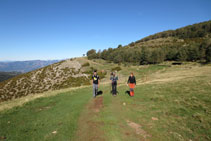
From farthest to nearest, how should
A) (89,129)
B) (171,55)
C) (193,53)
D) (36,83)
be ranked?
(171,55)
(193,53)
(36,83)
(89,129)

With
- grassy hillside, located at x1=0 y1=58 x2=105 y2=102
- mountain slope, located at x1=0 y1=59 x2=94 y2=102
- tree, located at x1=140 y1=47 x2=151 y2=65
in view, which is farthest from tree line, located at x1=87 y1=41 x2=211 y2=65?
mountain slope, located at x1=0 y1=59 x2=94 y2=102

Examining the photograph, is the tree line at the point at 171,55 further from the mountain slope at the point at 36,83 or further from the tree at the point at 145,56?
the mountain slope at the point at 36,83

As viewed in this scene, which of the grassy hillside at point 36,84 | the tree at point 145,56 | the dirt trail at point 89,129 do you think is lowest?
the grassy hillside at point 36,84

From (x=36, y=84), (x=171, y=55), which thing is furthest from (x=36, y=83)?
(x=171, y=55)

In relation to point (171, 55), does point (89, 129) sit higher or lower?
lower

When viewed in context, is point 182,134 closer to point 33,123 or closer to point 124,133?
point 124,133

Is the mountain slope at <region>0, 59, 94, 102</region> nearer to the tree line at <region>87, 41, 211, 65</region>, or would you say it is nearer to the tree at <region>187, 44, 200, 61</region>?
the tree line at <region>87, 41, 211, 65</region>

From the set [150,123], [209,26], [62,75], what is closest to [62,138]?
[150,123]

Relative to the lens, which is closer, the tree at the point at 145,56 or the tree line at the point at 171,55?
the tree line at the point at 171,55

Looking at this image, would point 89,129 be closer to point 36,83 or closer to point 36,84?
point 36,84

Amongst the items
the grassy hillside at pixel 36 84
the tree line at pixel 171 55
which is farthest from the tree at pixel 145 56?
the grassy hillside at pixel 36 84

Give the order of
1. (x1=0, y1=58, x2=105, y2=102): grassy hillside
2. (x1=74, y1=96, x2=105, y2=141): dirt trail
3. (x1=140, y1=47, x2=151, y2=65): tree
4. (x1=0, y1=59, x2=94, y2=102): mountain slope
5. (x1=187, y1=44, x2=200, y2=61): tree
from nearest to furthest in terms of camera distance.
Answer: (x1=74, y1=96, x2=105, y2=141): dirt trail → (x1=0, y1=58, x2=105, y2=102): grassy hillside → (x1=0, y1=59, x2=94, y2=102): mountain slope → (x1=187, y1=44, x2=200, y2=61): tree → (x1=140, y1=47, x2=151, y2=65): tree

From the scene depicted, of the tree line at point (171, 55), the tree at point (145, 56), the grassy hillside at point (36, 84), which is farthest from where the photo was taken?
the tree at point (145, 56)

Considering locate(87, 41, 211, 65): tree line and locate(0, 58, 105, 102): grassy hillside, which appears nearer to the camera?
locate(0, 58, 105, 102): grassy hillside
